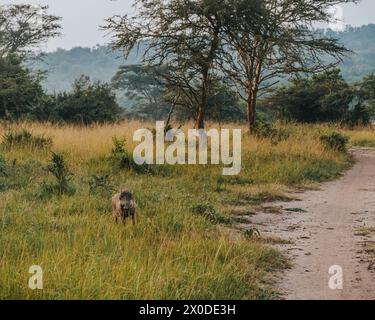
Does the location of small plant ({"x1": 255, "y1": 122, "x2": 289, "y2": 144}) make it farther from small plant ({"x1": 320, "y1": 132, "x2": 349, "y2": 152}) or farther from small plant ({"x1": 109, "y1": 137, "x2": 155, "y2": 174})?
small plant ({"x1": 109, "y1": 137, "x2": 155, "y2": 174})

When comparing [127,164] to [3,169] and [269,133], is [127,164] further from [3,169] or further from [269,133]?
[269,133]

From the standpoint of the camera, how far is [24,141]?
41.0 feet

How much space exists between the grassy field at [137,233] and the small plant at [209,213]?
2 cm

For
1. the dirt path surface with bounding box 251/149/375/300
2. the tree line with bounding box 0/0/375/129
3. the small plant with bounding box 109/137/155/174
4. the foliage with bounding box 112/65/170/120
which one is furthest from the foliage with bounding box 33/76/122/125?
the foliage with bounding box 112/65/170/120

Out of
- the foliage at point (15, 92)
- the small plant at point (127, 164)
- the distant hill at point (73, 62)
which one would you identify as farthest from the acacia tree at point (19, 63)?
the distant hill at point (73, 62)

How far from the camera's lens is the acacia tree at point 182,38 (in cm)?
1398

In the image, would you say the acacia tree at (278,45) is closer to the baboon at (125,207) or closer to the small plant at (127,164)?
the small plant at (127,164)

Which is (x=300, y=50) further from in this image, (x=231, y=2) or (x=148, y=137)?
(x=148, y=137)

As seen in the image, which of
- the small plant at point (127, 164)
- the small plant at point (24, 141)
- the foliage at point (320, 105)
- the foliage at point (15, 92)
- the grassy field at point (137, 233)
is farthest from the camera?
the foliage at point (320, 105)

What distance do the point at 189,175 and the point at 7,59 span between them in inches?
706

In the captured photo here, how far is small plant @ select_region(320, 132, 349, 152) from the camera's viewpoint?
16.2m

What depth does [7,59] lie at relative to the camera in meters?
25.2

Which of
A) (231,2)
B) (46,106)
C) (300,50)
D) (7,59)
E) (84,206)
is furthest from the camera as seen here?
(7,59)
